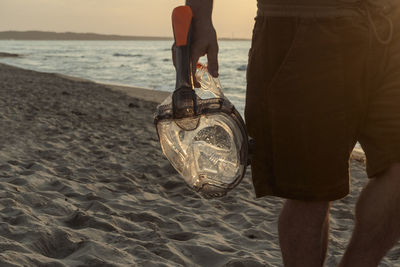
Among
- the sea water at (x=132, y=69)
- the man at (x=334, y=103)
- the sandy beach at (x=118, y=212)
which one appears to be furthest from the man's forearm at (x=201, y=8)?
the sea water at (x=132, y=69)

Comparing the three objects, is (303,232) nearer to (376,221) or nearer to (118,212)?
(376,221)

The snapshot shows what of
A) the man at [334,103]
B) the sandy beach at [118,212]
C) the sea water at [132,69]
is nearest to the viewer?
the man at [334,103]

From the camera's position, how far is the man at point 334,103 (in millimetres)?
1363

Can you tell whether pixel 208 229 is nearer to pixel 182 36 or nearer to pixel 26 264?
pixel 26 264

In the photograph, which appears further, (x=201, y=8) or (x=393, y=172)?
(x=201, y=8)

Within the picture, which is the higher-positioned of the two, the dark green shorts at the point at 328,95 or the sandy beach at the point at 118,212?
the dark green shorts at the point at 328,95

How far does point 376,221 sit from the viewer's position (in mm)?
1393

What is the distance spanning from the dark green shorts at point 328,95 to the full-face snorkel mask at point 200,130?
19 centimetres

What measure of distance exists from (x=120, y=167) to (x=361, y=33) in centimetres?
328

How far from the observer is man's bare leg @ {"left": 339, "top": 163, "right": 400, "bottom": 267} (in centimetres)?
138

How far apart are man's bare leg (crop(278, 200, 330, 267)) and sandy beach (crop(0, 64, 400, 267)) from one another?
0.90m

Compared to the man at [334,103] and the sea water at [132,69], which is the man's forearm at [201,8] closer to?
the man at [334,103]

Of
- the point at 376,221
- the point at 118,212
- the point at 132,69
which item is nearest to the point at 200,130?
the point at 376,221

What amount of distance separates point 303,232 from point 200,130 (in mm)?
553
